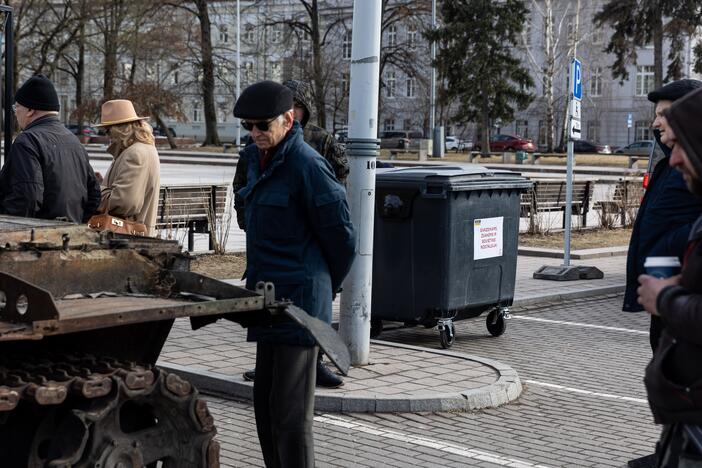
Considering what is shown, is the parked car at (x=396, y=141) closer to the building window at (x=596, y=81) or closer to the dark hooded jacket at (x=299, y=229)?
the building window at (x=596, y=81)

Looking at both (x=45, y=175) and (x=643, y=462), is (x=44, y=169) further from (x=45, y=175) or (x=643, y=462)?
(x=643, y=462)

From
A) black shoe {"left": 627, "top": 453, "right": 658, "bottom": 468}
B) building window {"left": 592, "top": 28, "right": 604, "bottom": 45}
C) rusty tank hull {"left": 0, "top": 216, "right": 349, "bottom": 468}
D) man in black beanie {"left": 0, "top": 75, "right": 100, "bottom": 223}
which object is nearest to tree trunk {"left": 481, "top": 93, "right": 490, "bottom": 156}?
building window {"left": 592, "top": 28, "right": 604, "bottom": 45}

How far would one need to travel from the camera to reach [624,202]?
68.7 ft

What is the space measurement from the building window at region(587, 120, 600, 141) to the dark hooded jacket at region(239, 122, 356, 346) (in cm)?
7707

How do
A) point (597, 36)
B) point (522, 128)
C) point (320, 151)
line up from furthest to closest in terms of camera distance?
point (522, 128) → point (597, 36) → point (320, 151)

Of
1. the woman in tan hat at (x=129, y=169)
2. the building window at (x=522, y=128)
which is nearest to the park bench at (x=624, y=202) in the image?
the woman in tan hat at (x=129, y=169)

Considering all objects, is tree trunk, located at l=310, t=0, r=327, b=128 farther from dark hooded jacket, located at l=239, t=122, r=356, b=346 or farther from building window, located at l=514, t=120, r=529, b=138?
dark hooded jacket, located at l=239, t=122, r=356, b=346

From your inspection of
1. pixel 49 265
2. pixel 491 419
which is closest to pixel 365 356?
pixel 491 419

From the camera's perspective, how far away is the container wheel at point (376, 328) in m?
10.1

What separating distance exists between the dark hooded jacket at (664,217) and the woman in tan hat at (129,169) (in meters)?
3.25

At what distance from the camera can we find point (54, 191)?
7.21 m

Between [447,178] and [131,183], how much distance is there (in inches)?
115

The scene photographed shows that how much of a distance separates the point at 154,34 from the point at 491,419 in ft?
161

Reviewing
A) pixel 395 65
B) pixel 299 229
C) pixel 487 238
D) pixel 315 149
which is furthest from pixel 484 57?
pixel 299 229
